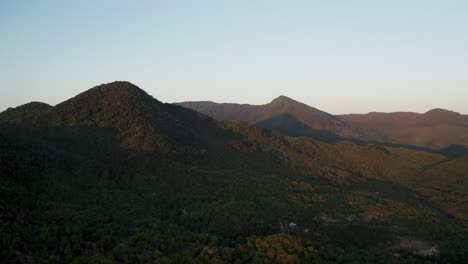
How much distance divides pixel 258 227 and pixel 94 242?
3261cm

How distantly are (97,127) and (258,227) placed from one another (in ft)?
193

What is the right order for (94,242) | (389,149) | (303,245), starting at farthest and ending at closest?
1. (389,149)
2. (303,245)
3. (94,242)

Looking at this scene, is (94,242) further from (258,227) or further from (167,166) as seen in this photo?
(167,166)

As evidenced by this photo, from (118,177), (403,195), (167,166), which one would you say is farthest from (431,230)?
(118,177)

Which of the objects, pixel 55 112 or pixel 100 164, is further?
pixel 55 112

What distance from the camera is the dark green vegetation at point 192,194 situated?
41.6m

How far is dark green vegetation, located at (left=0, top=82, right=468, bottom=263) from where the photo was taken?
4156 centimetres

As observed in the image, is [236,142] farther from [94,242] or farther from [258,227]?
[94,242]

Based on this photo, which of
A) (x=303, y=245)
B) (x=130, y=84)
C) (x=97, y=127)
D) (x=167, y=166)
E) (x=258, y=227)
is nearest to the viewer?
(x=303, y=245)

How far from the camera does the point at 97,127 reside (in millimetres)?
105875

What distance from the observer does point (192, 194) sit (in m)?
82.8

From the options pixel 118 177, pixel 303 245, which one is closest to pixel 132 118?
pixel 118 177

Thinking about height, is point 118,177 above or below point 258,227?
above

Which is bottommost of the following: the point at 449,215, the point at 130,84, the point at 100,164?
the point at 449,215
